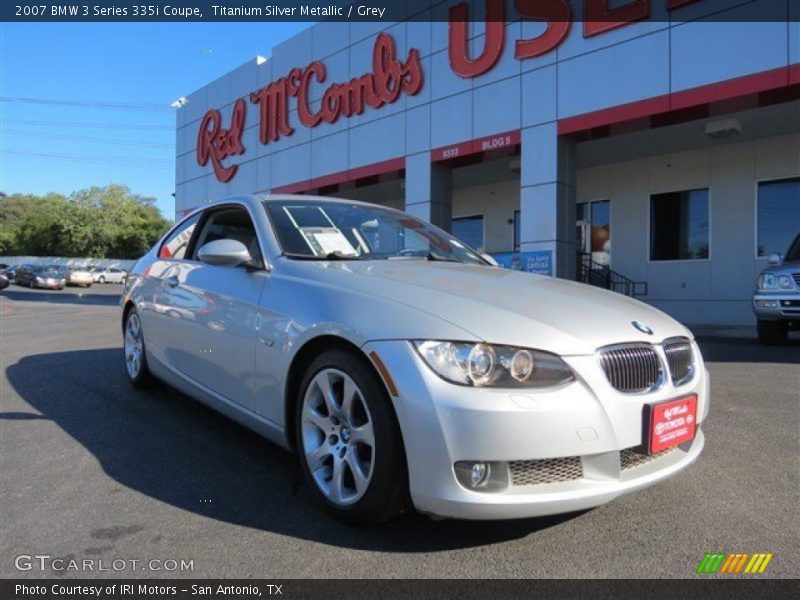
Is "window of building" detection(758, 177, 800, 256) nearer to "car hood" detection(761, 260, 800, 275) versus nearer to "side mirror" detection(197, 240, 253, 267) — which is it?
"car hood" detection(761, 260, 800, 275)

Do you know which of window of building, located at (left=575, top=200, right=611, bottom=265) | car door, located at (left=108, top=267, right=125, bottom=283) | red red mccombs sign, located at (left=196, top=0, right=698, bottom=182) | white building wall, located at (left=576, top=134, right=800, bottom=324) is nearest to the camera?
red red mccombs sign, located at (left=196, top=0, right=698, bottom=182)

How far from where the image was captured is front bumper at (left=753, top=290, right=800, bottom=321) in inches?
335

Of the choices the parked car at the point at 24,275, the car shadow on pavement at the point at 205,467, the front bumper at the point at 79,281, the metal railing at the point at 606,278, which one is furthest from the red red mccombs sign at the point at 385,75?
the front bumper at the point at 79,281

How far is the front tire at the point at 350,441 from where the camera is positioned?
2535mm

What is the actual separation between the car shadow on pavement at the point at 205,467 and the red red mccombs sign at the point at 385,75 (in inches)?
457

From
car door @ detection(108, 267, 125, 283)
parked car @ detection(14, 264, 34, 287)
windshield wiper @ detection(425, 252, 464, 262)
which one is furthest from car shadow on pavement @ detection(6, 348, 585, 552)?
car door @ detection(108, 267, 125, 283)

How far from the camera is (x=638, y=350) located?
2691mm

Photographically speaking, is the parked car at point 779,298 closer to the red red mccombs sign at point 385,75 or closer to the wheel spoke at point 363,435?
the red red mccombs sign at point 385,75

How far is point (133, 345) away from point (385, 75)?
13.7m

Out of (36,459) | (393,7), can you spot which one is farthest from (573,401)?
(393,7)

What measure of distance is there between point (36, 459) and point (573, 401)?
3225mm

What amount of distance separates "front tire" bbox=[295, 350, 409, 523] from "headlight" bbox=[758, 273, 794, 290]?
8116mm

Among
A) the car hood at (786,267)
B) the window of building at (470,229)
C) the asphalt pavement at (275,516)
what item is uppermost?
the window of building at (470,229)
